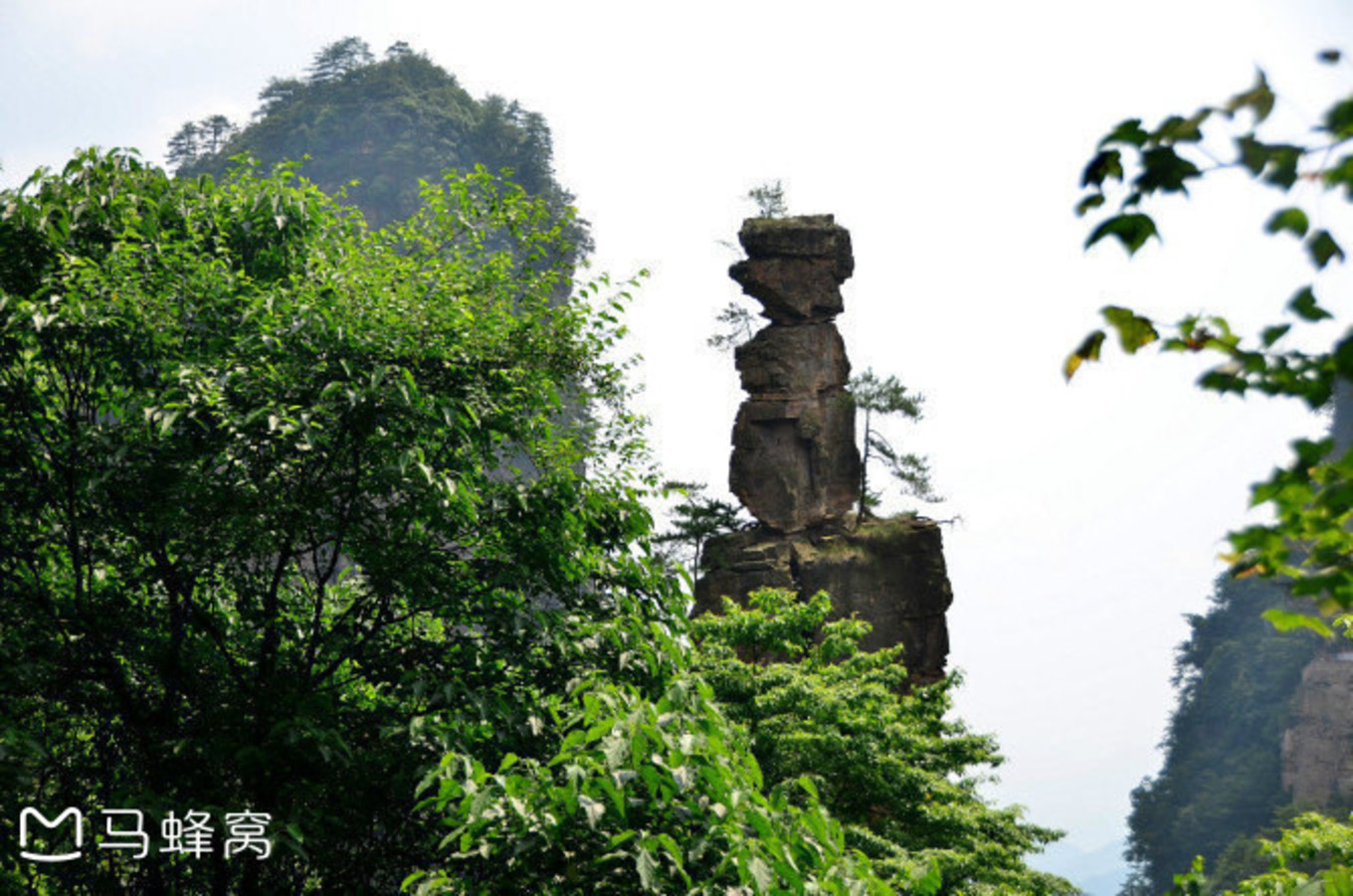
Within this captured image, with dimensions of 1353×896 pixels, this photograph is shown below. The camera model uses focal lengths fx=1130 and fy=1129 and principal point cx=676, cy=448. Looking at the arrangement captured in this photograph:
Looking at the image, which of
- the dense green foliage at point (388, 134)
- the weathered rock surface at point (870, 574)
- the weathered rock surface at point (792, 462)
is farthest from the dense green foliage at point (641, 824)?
the dense green foliage at point (388, 134)

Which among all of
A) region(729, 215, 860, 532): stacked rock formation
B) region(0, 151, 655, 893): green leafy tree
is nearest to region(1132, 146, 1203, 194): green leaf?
region(0, 151, 655, 893): green leafy tree

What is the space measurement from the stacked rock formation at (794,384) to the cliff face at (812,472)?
0.03 metres

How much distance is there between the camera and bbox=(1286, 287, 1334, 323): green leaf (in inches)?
84.4

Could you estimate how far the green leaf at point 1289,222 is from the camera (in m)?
2.12

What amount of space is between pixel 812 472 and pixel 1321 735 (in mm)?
34153

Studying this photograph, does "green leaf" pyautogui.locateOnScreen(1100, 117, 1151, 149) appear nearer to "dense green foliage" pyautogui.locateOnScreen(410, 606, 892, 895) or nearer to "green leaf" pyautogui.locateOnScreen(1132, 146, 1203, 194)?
"green leaf" pyautogui.locateOnScreen(1132, 146, 1203, 194)

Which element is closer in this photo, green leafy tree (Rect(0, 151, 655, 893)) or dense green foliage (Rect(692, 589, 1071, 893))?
green leafy tree (Rect(0, 151, 655, 893))

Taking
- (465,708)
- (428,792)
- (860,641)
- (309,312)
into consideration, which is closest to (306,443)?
(309,312)

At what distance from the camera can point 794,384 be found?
102 feet

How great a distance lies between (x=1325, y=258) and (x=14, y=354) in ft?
26.3

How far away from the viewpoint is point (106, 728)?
24.5 feet

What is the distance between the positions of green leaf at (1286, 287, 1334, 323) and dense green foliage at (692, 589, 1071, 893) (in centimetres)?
1215
